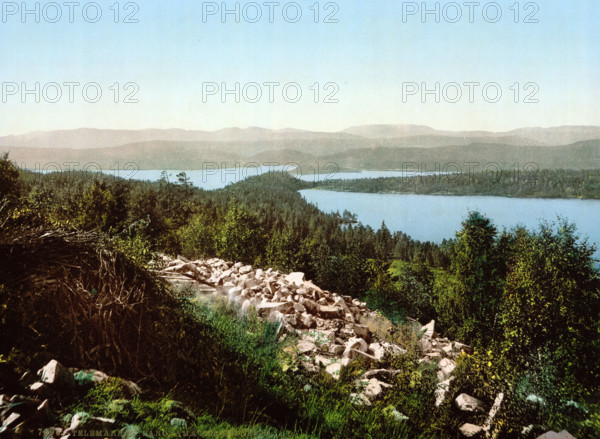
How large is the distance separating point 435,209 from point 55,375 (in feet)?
316

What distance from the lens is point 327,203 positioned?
109312mm

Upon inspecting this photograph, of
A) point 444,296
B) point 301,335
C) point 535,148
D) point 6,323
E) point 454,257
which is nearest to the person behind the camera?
point 6,323

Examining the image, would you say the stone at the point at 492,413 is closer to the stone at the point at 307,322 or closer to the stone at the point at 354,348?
the stone at the point at 354,348

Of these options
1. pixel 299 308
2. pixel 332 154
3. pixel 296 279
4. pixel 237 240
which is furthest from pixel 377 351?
pixel 332 154

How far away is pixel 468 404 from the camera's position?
6.79 meters

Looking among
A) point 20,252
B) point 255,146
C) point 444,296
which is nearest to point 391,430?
point 20,252

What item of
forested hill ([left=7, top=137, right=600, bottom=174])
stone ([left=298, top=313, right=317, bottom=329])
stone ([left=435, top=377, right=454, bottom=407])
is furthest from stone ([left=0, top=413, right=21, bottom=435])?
forested hill ([left=7, top=137, right=600, bottom=174])

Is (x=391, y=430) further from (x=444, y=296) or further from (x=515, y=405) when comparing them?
(x=444, y=296)

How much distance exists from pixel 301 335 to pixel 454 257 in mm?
34523

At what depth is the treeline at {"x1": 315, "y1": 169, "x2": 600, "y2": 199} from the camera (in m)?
81.6

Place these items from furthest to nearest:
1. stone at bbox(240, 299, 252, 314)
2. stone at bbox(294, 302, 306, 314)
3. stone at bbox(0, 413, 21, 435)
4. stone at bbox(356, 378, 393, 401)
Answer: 1. stone at bbox(294, 302, 306, 314)
2. stone at bbox(240, 299, 252, 314)
3. stone at bbox(356, 378, 393, 401)
4. stone at bbox(0, 413, 21, 435)

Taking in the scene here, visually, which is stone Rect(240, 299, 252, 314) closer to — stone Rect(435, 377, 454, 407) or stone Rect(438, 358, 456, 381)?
stone Rect(435, 377, 454, 407)

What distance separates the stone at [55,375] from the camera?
11.1 feet

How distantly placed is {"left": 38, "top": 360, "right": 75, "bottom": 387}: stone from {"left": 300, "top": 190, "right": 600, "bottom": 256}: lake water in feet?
208
